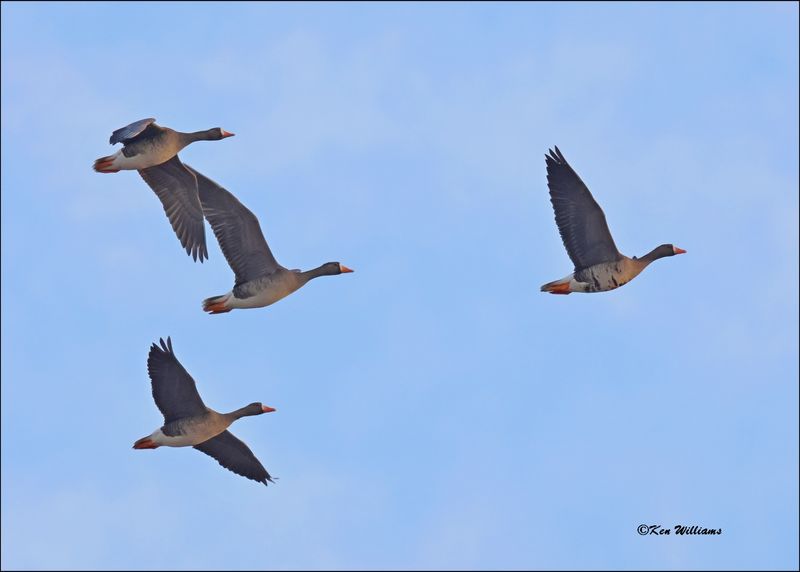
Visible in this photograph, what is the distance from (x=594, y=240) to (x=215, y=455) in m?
7.67

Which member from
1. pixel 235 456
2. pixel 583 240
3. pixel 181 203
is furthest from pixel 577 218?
pixel 235 456

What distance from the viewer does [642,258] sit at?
1033 inches

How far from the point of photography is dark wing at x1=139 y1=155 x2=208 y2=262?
27.3 meters

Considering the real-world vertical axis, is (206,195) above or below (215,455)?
above

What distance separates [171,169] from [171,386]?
479 centimetres

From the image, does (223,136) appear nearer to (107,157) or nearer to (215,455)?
(107,157)

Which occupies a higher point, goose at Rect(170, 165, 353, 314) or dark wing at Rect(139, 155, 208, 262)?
dark wing at Rect(139, 155, 208, 262)

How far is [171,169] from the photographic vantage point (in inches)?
1083

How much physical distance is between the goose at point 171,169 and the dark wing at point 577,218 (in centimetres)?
629

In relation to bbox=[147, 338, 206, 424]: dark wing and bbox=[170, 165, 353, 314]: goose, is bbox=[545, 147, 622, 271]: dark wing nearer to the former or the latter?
bbox=[170, 165, 353, 314]: goose

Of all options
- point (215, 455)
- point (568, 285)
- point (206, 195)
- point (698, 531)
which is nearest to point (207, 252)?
point (206, 195)

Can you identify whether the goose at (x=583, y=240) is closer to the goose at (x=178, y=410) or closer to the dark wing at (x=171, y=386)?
the goose at (x=178, y=410)

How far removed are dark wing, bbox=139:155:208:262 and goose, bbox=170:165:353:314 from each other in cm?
54

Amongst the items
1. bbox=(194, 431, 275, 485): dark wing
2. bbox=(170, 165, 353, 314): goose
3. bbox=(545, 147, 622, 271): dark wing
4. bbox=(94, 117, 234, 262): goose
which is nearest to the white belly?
bbox=(194, 431, 275, 485): dark wing
